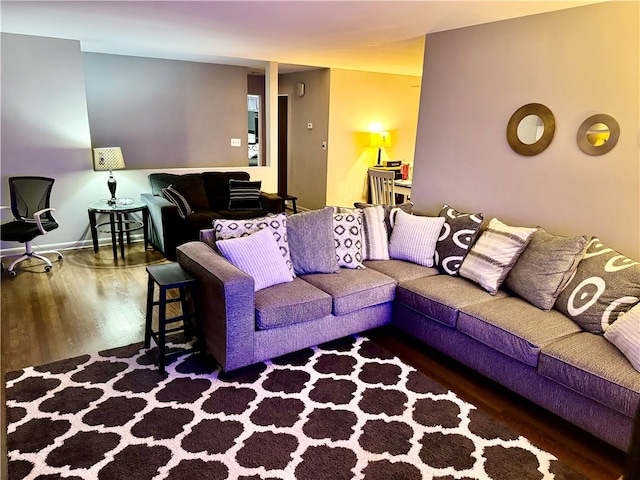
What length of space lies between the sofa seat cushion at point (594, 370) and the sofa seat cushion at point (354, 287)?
113 centimetres

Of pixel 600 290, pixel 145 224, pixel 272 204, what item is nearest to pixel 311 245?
pixel 600 290

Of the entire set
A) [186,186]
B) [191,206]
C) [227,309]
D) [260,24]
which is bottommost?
→ [227,309]

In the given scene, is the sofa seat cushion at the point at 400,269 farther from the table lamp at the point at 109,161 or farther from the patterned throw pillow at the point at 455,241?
the table lamp at the point at 109,161

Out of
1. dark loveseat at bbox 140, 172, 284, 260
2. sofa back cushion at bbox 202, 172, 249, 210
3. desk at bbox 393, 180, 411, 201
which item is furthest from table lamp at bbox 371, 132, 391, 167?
sofa back cushion at bbox 202, 172, 249, 210

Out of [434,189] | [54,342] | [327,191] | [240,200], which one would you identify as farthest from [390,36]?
[54,342]

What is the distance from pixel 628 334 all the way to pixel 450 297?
0.98m

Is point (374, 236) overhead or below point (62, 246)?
overhead

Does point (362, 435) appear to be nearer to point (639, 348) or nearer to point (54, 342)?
point (639, 348)

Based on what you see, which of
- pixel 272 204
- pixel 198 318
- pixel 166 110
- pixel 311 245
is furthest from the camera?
pixel 166 110

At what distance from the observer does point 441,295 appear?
291 cm

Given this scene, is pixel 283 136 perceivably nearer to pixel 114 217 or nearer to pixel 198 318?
pixel 114 217

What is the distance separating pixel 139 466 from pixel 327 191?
18.0 feet

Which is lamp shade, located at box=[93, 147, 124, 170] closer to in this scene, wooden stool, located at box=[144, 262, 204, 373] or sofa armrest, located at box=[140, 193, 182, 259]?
sofa armrest, located at box=[140, 193, 182, 259]

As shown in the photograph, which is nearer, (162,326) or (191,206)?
(162,326)
